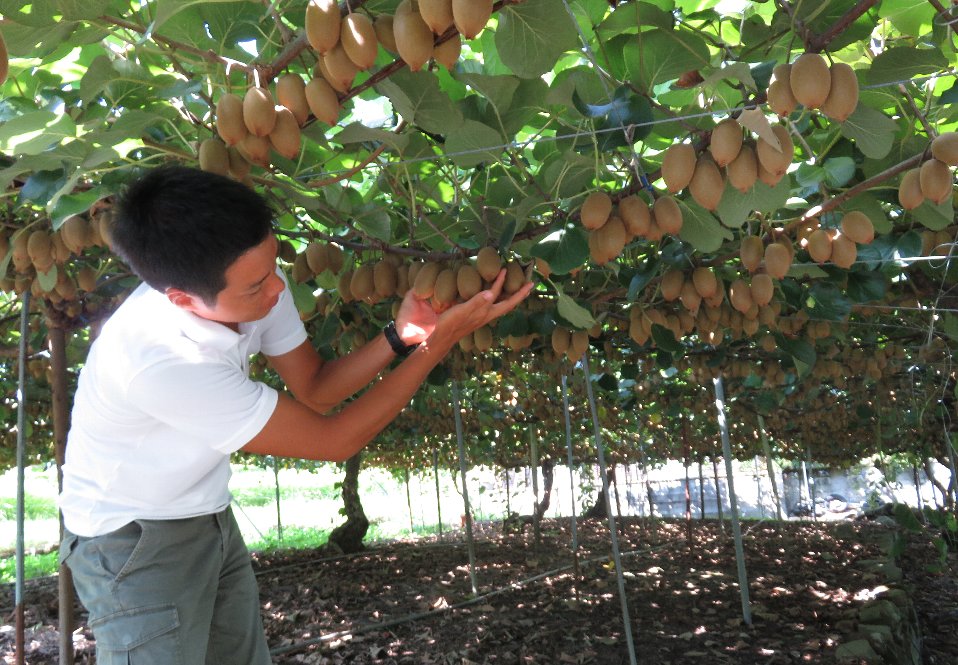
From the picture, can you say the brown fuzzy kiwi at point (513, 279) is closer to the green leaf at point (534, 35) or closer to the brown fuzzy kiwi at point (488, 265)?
the brown fuzzy kiwi at point (488, 265)

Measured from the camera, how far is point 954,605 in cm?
562

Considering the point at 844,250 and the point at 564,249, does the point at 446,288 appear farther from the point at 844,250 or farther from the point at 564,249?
the point at 844,250

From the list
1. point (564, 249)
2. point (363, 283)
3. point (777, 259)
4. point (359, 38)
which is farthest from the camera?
point (363, 283)

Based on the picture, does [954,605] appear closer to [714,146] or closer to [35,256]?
[714,146]

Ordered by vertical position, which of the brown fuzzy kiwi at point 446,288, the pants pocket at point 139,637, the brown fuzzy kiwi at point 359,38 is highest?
the brown fuzzy kiwi at point 359,38

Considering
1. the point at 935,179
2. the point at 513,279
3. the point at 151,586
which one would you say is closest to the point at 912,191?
the point at 935,179

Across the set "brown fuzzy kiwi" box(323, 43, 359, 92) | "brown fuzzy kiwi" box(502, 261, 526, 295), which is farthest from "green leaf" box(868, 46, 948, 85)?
"brown fuzzy kiwi" box(323, 43, 359, 92)

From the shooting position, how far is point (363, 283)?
194 centimetres

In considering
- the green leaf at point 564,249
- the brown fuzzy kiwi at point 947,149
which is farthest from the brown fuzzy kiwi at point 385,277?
the brown fuzzy kiwi at point 947,149

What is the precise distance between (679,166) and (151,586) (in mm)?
1240

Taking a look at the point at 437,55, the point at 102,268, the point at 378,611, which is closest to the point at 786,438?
the point at 378,611

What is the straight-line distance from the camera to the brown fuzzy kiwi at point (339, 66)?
956 millimetres

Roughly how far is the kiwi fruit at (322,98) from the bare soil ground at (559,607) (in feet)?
11.0

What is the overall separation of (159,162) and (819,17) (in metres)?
1.46
